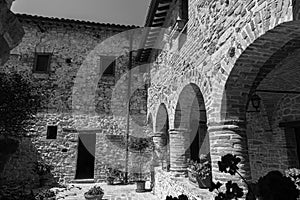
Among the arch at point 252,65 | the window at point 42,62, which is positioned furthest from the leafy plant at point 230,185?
the window at point 42,62

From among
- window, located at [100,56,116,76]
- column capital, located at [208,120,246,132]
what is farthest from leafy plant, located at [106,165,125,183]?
column capital, located at [208,120,246,132]

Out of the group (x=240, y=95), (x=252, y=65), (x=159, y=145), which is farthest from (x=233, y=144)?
(x=159, y=145)

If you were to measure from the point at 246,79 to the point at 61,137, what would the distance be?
8999mm

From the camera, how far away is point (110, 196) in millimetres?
7715

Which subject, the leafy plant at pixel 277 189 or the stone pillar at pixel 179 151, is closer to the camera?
the leafy plant at pixel 277 189

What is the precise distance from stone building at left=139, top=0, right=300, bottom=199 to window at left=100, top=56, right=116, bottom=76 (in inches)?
132

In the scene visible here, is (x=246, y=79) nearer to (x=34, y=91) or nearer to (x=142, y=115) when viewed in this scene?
(x=142, y=115)

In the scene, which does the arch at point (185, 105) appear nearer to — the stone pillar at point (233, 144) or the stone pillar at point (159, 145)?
the stone pillar at point (233, 144)

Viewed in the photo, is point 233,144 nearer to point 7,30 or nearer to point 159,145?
point 7,30

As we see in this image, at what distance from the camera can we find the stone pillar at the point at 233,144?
343 centimetres

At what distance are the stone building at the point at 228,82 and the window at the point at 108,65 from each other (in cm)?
336

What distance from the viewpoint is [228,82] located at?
360cm

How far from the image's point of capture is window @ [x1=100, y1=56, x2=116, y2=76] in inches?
445

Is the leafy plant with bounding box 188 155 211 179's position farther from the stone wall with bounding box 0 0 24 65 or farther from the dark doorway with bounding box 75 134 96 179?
the dark doorway with bounding box 75 134 96 179
